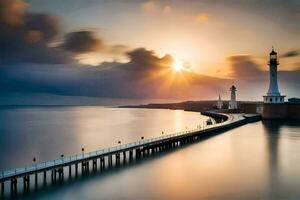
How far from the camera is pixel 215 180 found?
94.3ft

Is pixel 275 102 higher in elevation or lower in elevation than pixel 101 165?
higher

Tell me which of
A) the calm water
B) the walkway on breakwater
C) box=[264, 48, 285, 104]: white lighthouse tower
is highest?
box=[264, 48, 285, 104]: white lighthouse tower

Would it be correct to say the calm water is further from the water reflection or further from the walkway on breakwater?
the walkway on breakwater

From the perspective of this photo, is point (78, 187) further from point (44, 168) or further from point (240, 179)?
point (240, 179)

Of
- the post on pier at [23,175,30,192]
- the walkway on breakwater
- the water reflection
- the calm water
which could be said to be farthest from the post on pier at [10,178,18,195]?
the water reflection

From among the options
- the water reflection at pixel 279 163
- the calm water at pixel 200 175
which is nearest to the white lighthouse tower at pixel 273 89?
the water reflection at pixel 279 163

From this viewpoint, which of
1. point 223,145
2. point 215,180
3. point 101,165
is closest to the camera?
point 215,180

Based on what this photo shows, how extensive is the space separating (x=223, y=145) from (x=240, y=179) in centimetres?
1900

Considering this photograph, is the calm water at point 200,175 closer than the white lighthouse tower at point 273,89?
Yes

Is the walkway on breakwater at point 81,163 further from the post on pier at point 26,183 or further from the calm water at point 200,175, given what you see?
the calm water at point 200,175

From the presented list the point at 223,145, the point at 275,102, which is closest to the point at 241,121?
the point at 275,102

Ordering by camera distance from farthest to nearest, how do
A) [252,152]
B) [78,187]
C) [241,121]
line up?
[241,121], [252,152], [78,187]

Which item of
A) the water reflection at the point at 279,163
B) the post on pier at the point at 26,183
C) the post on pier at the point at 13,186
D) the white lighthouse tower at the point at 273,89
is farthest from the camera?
the white lighthouse tower at the point at 273,89

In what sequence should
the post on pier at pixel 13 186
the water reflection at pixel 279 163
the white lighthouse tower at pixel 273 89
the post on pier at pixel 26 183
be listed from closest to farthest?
the post on pier at pixel 13 186, the post on pier at pixel 26 183, the water reflection at pixel 279 163, the white lighthouse tower at pixel 273 89
